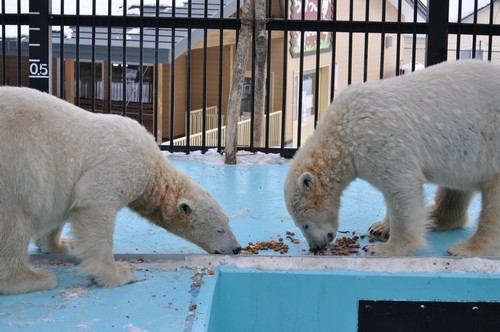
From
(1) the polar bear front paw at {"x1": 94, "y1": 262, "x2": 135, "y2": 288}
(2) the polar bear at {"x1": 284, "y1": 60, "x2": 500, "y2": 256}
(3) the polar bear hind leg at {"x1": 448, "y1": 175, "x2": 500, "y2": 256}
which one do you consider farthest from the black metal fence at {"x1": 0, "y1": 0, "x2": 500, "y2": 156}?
(1) the polar bear front paw at {"x1": 94, "y1": 262, "x2": 135, "y2": 288}

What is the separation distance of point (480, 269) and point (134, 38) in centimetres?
866

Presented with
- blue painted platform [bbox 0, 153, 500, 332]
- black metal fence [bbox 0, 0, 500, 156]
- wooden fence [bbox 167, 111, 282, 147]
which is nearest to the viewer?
blue painted platform [bbox 0, 153, 500, 332]

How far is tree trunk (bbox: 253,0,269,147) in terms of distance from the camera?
696 cm

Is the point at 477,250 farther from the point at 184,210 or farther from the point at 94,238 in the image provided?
the point at 94,238

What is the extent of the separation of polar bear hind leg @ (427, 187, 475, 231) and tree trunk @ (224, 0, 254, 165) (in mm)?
2178

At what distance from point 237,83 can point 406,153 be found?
9.52 feet

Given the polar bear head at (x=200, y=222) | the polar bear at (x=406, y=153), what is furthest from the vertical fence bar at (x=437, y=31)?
the polar bear head at (x=200, y=222)

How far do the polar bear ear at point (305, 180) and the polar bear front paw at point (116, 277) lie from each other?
1.07 meters

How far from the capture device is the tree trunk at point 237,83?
274 inches

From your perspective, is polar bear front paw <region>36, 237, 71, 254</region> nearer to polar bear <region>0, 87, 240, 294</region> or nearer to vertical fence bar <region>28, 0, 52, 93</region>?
polar bear <region>0, 87, 240, 294</region>

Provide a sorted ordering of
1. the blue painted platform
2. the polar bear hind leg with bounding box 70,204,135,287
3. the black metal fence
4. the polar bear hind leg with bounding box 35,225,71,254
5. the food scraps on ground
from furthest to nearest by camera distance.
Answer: the black metal fence
the food scraps on ground
the polar bear hind leg with bounding box 35,225,71,254
the polar bear hind leg with bounding box 70,204,135,287
the blue painted platform

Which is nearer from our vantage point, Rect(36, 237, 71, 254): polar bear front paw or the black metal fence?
Rect(36, 237, 71, 254): polar bear front paw

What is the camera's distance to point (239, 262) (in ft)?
14.1

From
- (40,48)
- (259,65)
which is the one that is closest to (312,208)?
(259,65)
